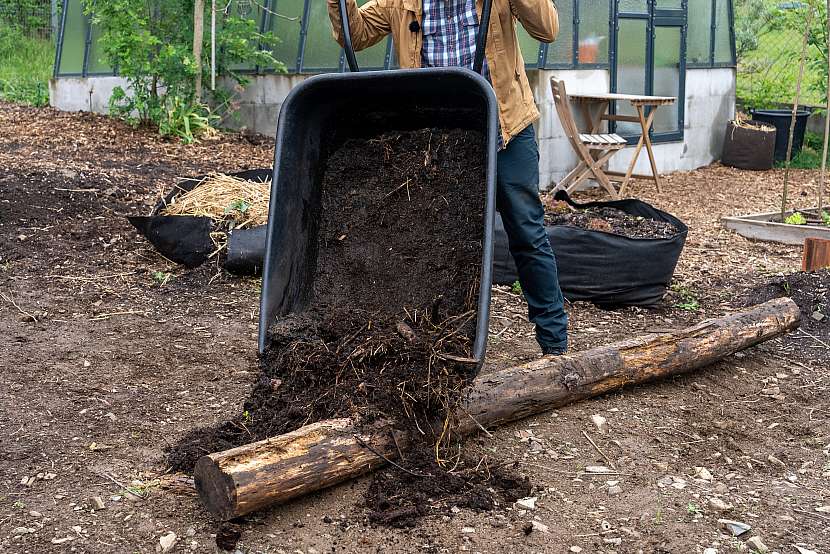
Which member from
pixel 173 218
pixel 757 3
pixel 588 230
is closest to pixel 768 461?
pixel 588 230

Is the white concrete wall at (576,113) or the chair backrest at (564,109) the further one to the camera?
the white concrete wall at (576,113)

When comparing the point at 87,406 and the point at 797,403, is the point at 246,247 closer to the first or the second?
the point at 87,406

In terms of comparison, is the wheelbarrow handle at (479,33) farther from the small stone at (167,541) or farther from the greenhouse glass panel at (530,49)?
the greenhouse glass panel at (530,49)

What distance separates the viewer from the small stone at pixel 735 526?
2.77 meters

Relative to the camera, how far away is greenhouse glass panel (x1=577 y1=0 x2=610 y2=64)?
9375 millimetres

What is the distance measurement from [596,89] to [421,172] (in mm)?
6618

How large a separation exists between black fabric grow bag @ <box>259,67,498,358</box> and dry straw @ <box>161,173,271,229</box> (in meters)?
2.27

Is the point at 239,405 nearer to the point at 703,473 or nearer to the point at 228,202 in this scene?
the point at 703,473

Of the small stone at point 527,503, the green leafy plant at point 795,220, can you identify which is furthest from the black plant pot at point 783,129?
the small stone at point 527,503

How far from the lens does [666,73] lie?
1073cm

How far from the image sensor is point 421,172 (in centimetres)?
352

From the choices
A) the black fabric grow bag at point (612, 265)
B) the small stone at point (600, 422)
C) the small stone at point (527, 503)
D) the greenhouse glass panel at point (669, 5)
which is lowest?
the small stone at point (527, 503)

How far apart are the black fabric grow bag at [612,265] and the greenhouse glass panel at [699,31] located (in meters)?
6.48

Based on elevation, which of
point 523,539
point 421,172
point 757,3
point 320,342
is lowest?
point 523,539
